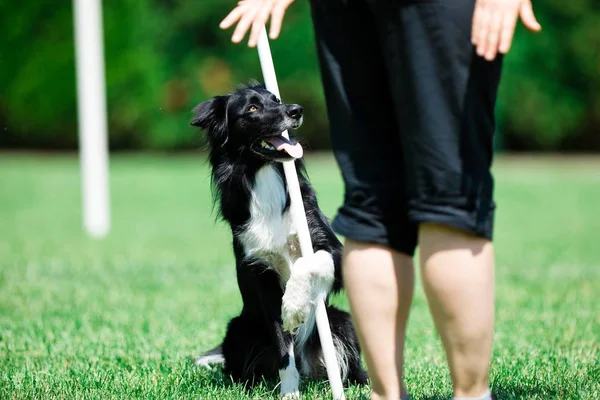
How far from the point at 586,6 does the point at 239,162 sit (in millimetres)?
35779

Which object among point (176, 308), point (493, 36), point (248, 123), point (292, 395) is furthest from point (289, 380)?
point (176, 308)

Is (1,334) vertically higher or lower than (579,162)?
higher

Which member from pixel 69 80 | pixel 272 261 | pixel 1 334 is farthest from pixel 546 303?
pixel 69 80

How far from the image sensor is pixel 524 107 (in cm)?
3500

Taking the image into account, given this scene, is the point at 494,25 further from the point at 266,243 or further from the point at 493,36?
the point at 266,243

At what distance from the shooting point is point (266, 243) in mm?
3512

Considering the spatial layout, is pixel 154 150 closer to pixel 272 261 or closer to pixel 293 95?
pixel 293 95

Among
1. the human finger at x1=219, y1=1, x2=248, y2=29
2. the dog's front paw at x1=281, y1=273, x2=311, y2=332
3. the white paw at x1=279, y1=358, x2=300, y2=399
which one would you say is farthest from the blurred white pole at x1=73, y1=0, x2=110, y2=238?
the human finger at x1=219, y1=1, x2=248, y2=29

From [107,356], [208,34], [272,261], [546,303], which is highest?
[208,34]

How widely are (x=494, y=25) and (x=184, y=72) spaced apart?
3660 centimetres

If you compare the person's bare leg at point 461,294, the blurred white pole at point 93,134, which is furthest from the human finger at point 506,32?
the blurred white pole at point 93,134

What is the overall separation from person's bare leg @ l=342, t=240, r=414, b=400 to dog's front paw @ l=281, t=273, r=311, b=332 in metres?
0.89

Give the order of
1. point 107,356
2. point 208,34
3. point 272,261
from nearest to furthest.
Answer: point 272,261
point 107,356
point 208,34

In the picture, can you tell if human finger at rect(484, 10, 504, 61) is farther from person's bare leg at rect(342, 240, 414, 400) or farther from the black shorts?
person's bare leg at rect(342, 240, 414, 400)
